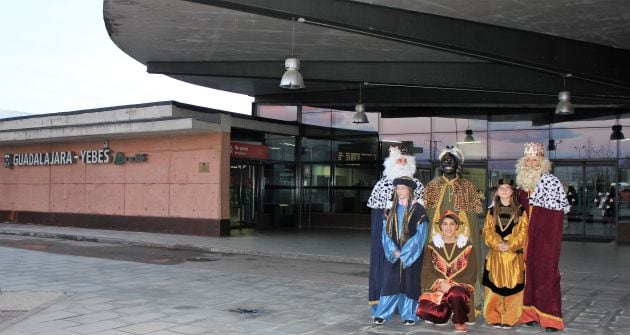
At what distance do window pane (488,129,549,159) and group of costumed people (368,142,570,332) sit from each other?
508 inches

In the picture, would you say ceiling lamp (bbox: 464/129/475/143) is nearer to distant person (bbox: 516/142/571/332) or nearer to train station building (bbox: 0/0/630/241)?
train station building (bbox: 0/0/630/241)

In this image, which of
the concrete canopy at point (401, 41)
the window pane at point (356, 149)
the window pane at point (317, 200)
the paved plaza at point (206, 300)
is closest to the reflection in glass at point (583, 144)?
the concrete canopy at point (401, 41)

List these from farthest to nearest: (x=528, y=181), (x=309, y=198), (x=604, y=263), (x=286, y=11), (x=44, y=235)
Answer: (x=309, y=198)
(x=44, y=235)
(x=604, y=263)
(x=286, y=11)
(x=528, y=181)

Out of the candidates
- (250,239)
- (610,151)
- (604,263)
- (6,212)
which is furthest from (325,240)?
(6,212)

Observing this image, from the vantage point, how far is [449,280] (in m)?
6.62

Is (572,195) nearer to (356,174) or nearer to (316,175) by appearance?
(356,174)

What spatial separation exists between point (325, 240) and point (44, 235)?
904 centimetres

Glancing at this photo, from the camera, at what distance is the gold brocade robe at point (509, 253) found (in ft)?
22.0

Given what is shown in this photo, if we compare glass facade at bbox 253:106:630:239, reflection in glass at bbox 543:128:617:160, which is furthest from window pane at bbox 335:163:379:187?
reflection in glass at bbox 543:128:617:160

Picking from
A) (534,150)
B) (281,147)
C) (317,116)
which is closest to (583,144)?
(317,116)

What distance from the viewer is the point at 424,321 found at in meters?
6.93

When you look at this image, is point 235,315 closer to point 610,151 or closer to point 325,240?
point 325,240

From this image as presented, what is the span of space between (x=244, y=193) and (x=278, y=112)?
445 centimetres

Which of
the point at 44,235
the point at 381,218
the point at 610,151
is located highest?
the point at 610,151
